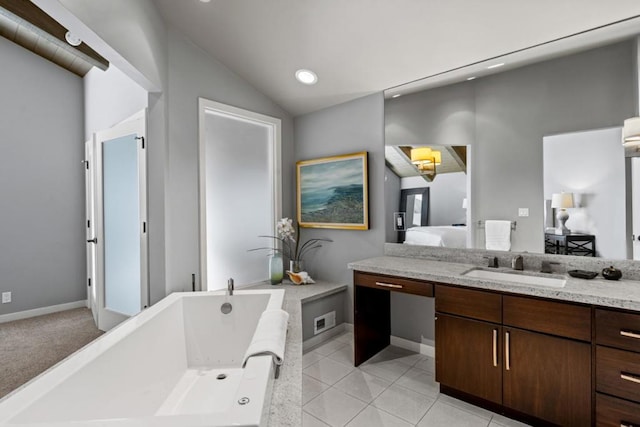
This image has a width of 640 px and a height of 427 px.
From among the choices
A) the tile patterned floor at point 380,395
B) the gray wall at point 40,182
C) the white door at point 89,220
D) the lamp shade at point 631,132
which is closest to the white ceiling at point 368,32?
the lamp shade at point 631,132

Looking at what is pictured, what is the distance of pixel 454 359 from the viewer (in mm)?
2094

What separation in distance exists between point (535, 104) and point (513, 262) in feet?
3.75

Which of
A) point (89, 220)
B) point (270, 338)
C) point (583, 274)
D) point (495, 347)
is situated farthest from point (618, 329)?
point (89, 220)

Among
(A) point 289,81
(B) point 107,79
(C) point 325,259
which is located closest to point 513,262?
(C) point 325,259

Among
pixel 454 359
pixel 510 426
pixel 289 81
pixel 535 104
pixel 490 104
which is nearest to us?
pixel 510 426

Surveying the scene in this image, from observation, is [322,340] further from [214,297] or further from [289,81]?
[289,81]

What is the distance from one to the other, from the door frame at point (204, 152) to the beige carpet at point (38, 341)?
1.50 meters

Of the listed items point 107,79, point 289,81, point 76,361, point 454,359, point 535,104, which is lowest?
point 454,359

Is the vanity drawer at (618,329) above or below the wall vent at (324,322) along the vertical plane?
above

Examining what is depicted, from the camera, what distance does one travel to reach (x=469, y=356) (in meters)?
2.03

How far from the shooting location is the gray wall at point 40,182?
362 centimetres

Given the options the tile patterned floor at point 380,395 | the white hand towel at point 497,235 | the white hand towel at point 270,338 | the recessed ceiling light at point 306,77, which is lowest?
the tile patterned floor at point 380,395

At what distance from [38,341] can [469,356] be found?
13.0 ft

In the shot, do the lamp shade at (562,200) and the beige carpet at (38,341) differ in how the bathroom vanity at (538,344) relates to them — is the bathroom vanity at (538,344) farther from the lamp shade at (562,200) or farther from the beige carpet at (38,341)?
the beige carpet at (38,341)
